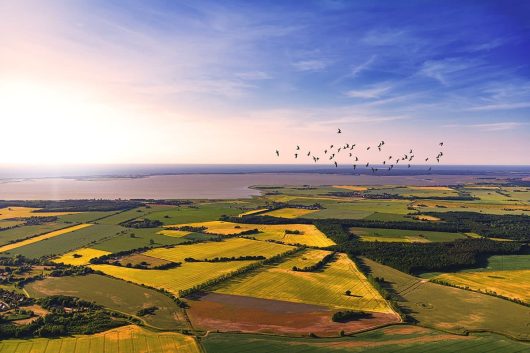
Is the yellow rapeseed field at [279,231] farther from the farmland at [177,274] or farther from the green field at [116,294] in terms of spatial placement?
the green field at [116,294]

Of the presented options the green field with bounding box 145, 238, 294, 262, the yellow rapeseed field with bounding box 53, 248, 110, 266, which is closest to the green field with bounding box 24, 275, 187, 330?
the yellow rapeseed field with bounding box 53, 248, 110, 266

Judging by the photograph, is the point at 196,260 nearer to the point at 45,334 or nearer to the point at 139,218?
the point at 45,334

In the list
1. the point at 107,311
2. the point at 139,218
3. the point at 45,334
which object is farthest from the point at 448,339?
the point at 139,218

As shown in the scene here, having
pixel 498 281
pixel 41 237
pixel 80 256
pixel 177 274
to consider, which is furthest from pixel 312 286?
pixel 41 237

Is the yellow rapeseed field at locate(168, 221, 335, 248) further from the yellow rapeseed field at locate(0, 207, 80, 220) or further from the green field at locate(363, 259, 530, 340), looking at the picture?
the yellow rapeseed field at locate(0, 207, 80, 220)

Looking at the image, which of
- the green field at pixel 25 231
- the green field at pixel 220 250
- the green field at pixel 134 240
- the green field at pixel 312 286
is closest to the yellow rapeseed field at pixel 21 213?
the green field at pixel 25 231

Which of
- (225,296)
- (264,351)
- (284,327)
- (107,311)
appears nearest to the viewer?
(264,351)
